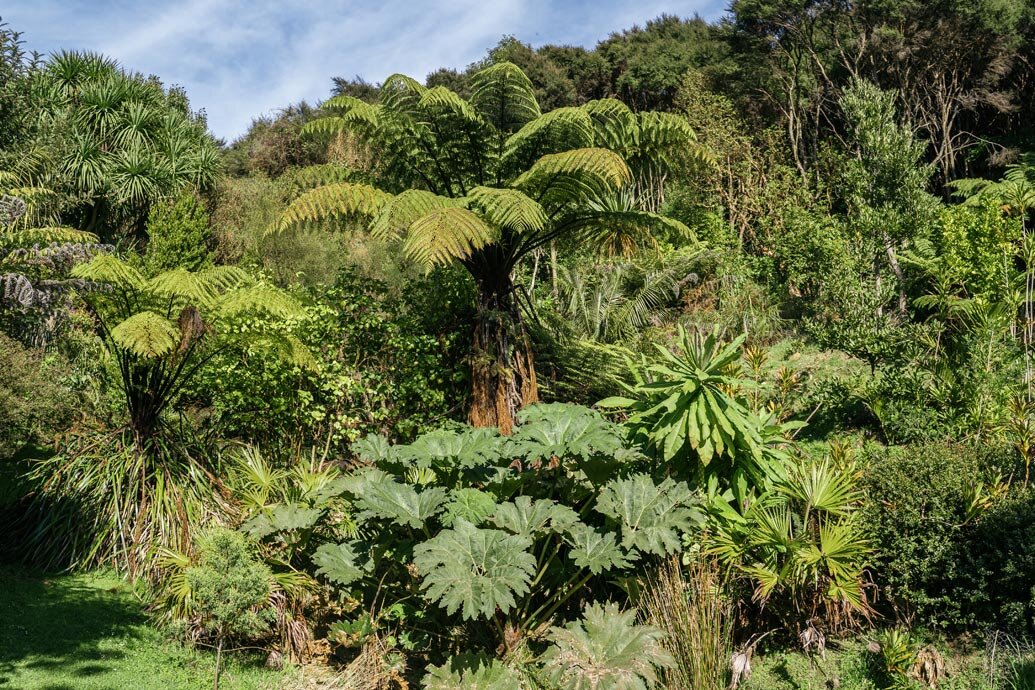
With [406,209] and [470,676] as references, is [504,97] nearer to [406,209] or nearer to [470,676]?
[406,209]

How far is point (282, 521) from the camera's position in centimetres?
575

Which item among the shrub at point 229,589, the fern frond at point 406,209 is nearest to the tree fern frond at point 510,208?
the fern frond at point 406,209

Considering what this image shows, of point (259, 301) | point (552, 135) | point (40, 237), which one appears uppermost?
point (552, 135)

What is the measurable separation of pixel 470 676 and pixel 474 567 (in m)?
0.60

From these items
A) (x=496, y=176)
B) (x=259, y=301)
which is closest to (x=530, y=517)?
(x=259, y=301)

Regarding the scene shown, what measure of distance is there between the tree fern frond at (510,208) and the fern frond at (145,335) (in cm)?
288

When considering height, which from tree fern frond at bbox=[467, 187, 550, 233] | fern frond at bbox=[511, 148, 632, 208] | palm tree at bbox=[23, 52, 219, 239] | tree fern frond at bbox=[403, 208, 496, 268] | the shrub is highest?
palm tree at bbox=[23, 52, 219, 239]

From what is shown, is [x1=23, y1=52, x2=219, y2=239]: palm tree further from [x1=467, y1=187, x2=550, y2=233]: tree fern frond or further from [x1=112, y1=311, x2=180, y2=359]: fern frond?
[x1=467, y1=187, x2=550, y2=233]: tree fern frond

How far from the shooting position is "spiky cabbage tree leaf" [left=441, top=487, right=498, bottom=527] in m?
5.14

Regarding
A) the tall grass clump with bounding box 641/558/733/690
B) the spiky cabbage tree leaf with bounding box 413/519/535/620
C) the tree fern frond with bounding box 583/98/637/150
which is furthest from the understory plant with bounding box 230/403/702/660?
the tree fern frond with bounding box 583/98/637/150

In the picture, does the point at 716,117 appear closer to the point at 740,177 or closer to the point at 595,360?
the point at 740,177

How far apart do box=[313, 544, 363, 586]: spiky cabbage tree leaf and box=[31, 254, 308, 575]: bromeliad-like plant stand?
1676 mm

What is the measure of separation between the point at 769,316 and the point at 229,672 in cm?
948

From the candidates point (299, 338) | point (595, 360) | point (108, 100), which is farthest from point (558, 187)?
point (108, 100)
